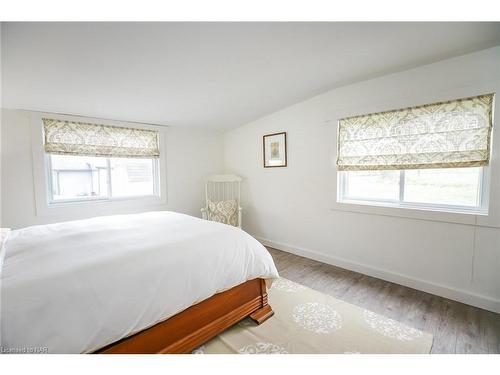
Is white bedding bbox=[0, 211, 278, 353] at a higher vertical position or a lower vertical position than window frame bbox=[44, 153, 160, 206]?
lower

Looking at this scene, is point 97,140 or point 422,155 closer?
point 422,155

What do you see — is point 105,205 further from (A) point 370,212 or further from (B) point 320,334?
(A) point 370,212

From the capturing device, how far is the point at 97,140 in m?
2.91

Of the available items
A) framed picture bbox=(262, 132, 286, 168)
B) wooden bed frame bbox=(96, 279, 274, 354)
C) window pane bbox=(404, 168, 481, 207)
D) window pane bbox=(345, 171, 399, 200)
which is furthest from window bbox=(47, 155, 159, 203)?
window pane bbox=(404, 168, 481, 207)

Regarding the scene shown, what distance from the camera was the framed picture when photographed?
338 centimetres

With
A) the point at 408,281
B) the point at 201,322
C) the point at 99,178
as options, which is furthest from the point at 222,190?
the point at 408,281

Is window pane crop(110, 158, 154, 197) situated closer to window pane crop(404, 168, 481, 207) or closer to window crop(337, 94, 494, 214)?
window crop(337, 94, 494, 214)

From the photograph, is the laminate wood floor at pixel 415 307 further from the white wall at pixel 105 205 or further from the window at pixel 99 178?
the window at pixel 99 178

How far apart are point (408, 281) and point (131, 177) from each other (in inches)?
147

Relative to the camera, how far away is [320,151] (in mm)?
2975

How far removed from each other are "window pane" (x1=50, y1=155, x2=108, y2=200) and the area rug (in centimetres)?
253

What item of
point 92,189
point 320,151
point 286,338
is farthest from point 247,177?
point 286,338

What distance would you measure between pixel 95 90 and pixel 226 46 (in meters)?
1.42
